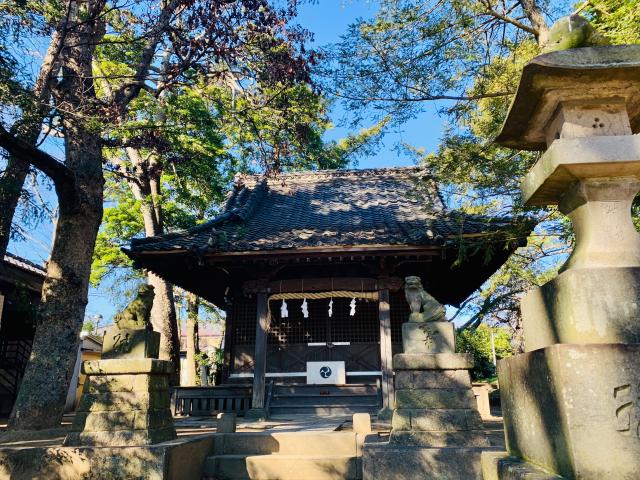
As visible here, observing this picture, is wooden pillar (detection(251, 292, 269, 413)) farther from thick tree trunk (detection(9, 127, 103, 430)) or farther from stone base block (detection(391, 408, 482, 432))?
stone base block (detection(391, 408, 482, 432))

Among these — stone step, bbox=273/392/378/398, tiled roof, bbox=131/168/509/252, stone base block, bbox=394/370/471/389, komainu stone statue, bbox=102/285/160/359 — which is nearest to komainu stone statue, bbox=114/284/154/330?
Answer: komainu stone statue, bbox=102/285/160/359

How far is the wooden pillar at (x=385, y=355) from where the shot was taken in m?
8.70

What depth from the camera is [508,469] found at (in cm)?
235

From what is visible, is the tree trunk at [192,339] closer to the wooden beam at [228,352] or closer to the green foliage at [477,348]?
the wooden beam at [228,352]

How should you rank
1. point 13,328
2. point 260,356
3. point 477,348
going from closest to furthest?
point 260,356 → point 13,328 → point 477,348

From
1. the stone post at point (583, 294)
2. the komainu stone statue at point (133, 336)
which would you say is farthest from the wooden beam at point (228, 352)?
the stone post at point (583, 294)

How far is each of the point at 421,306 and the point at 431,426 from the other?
4.66ft

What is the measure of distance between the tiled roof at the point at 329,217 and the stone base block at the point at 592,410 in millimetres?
4924

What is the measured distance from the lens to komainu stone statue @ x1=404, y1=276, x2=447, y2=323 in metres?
5.38

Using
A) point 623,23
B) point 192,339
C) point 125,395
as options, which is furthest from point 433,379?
point 192,339

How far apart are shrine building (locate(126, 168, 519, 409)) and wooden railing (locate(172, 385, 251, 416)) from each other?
0.63 meters

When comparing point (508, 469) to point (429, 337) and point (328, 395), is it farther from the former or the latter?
point (328, 395)

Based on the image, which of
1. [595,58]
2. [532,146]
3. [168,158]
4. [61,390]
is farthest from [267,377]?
[595,58]

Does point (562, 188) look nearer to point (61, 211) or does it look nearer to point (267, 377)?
point (61, 211)
